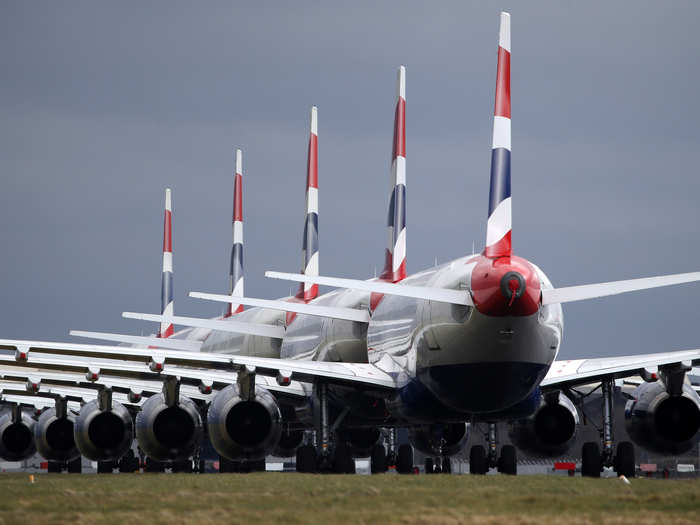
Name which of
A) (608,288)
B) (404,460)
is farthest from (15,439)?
(608,288)

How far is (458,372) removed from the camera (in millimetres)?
23703

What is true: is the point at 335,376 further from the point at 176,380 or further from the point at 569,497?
the point at 569,497

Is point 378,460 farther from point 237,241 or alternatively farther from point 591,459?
point 237,241

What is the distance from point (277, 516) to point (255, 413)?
14.8 metres

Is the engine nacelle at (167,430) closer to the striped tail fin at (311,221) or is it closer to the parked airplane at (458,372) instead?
the parked airplane at (458,372)

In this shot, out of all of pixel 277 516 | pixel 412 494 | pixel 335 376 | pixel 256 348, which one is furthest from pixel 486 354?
pixel 256 348

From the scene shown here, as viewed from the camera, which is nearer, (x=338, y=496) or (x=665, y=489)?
(x=338, y=496)

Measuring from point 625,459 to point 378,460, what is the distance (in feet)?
48.9

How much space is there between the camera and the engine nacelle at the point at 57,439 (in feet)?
119

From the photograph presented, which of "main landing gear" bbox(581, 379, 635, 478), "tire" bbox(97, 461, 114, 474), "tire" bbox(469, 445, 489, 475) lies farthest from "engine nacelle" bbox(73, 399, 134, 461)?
Result: "main landing gear" bbox(581, 379, 635, 478)

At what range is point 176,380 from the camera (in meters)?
28.3

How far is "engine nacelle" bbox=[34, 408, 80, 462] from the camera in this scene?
36.4 metres

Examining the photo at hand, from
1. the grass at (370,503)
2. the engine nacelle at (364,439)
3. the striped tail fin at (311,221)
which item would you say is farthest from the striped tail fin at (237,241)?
the grass at (370,503)

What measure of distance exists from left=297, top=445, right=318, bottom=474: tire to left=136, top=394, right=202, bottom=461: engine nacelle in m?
3.19
